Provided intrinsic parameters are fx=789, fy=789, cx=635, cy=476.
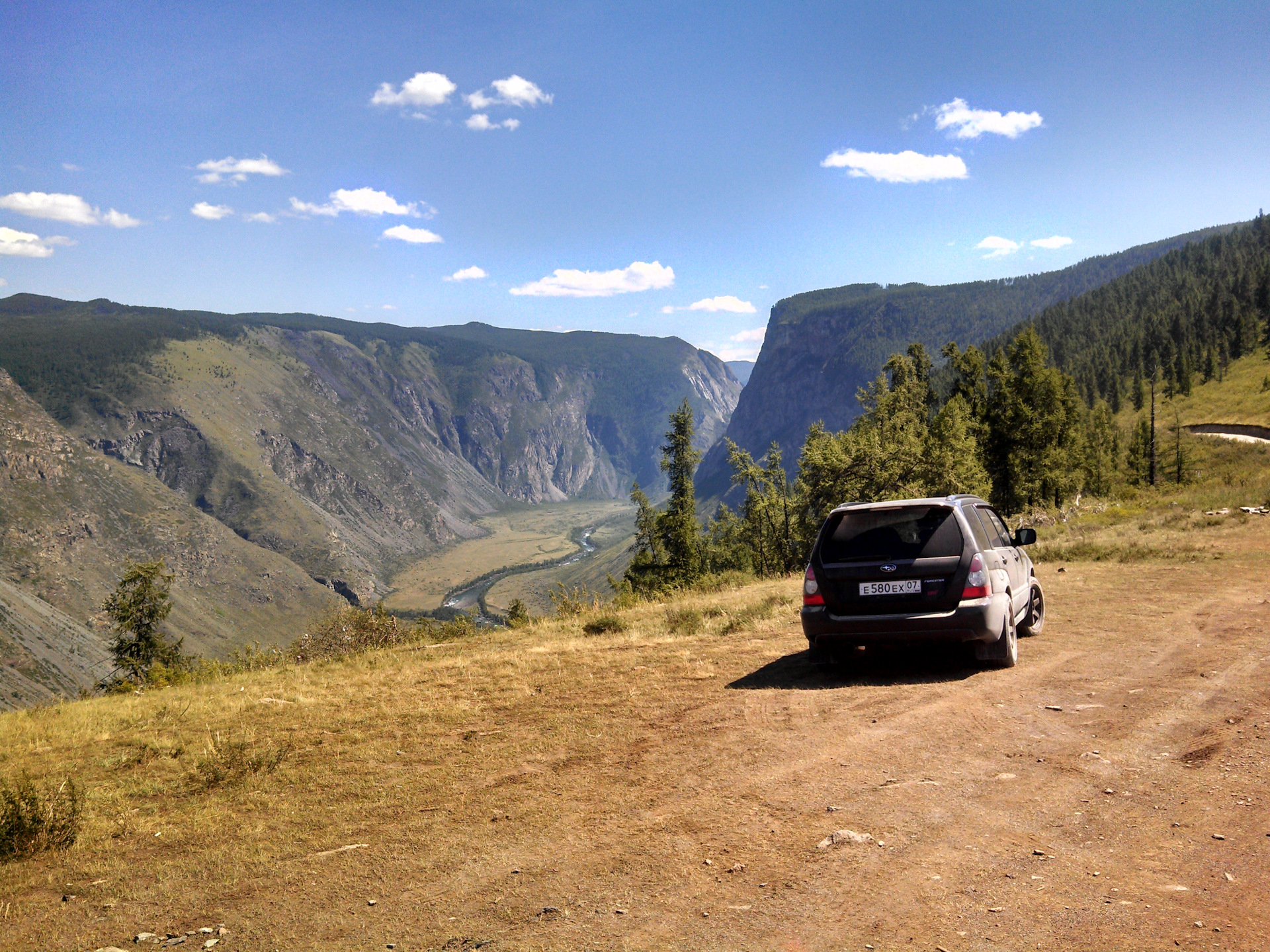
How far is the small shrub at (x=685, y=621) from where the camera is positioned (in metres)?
13.4

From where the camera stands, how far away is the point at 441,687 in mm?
10422

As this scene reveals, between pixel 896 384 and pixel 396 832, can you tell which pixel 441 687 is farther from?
pixel 896 384

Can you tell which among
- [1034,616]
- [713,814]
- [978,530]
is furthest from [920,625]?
[713,814]

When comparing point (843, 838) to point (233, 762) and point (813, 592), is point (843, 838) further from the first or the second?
point (233, 762)

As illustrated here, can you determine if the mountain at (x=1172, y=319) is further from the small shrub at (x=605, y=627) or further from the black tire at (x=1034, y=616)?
the small shrub at (x=605, y=627)

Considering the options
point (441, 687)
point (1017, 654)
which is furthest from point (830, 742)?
point (441, 687)

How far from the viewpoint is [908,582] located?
8.87 m

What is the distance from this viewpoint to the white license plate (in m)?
8.85

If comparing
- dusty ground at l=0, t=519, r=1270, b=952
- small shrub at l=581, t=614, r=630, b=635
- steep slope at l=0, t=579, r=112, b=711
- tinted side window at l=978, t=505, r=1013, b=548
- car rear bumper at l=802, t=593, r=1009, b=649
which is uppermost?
tinted side window at l=978, t=505, r=1013, b=548

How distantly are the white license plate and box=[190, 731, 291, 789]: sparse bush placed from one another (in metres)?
6.34

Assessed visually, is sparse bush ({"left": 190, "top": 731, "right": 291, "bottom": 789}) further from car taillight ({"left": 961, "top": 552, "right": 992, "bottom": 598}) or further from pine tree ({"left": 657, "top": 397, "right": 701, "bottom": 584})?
pine tree ({"left": 657, "top": 397, "right": 701, "bottom": 584})

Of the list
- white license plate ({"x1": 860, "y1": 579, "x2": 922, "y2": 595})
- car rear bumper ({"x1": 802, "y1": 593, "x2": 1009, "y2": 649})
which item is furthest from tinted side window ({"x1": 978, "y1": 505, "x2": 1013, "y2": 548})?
white license plate ({"x1": 860, "y1": 579, "x2": 922, "y2": 595})

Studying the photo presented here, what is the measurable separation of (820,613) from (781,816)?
13.8 ft

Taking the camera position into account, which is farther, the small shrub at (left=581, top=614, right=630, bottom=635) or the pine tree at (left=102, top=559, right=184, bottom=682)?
the pine tree at (left=102, top=559, right=184, bottom=682)
